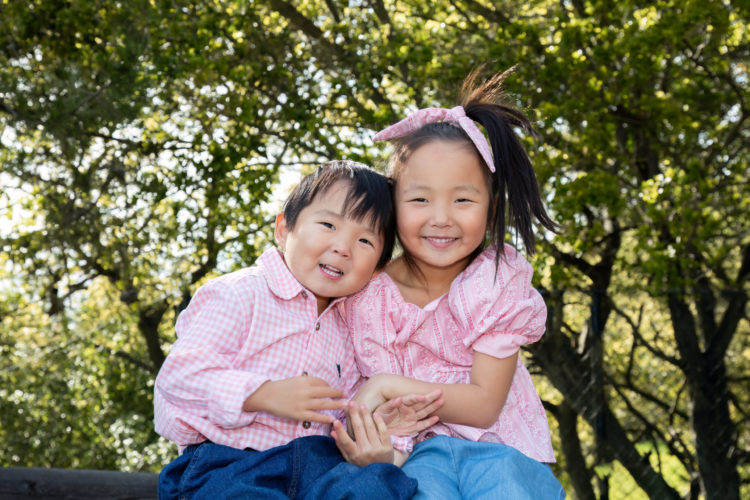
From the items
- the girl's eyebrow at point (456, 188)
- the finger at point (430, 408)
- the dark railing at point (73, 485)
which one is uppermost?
the girl's eyebrow at point (456, 188)

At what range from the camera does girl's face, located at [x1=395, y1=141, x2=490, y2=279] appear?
2.11m

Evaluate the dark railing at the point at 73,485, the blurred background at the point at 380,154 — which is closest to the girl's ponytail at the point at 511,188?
the dark railing at the point at 73,485

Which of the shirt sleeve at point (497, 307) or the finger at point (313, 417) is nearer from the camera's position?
the finger at point (313, 417)

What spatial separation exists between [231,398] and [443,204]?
732 mm

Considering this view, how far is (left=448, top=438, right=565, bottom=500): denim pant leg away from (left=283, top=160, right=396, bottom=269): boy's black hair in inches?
23.0

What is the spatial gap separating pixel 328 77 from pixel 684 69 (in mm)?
2798

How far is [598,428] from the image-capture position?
14.6 feet

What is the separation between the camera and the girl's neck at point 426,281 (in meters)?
2.24

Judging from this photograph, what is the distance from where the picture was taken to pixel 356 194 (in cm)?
206

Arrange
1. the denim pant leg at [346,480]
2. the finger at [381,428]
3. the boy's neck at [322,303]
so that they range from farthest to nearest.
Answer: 1. the boy's neck at [322,303]
2. the finger at [381,428]
3. the denim pant leg at [346,480]

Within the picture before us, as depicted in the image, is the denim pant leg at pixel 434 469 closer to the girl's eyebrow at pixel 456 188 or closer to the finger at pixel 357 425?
the finger at pixel 357 425

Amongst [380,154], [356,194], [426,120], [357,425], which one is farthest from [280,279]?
[380,154]

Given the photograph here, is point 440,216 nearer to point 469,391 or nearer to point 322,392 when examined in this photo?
point 469,391

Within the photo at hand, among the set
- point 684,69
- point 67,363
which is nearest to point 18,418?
point 67,363
